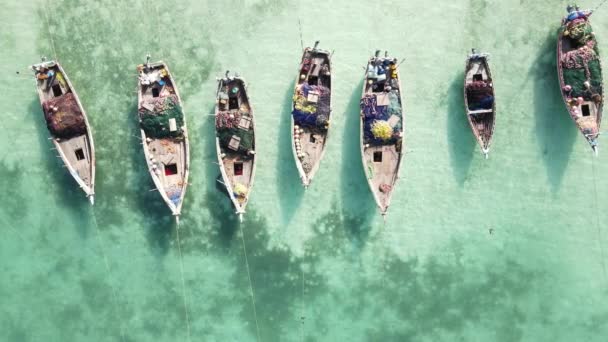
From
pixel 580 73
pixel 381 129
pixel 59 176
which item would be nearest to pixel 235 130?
pixel 381 129

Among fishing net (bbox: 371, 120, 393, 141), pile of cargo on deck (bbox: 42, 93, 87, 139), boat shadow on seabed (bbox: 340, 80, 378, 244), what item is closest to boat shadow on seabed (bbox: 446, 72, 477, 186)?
boat shadow on seabed (bbox: 340, 80, 378, 244)

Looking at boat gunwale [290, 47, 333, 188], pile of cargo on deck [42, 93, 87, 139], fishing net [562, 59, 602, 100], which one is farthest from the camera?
fishing net [562, 59, 602, 100]

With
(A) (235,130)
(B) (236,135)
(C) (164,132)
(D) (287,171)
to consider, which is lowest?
(D) (287,171)

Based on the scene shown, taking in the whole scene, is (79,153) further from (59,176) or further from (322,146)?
(322,146)

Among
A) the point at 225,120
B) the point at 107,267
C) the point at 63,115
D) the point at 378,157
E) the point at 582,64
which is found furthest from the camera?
the point at 107,267

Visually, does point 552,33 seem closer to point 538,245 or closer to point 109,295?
point 538,245

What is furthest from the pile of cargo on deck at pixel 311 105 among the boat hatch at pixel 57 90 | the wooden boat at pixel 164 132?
the boat hatch at pixel 57 90

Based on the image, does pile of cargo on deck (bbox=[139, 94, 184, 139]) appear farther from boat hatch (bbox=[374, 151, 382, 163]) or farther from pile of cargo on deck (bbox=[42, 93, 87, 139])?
boat hatch (bbox=[374, 151, 382, 163])
